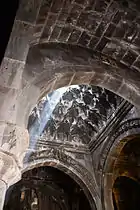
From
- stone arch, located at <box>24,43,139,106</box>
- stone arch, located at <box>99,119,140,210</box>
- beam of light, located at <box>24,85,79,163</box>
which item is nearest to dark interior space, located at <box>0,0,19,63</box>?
stone arch, located at <box>24,43,139,106</box>

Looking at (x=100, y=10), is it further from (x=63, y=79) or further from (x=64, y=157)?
(x=64, y=157)

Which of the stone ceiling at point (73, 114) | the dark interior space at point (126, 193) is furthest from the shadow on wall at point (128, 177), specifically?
the stone ceiling at point (73, 114)

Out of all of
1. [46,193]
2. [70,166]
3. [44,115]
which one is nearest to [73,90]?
[44,115]

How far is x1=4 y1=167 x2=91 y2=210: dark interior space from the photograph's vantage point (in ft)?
28.1

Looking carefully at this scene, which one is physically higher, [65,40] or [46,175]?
[65,40]

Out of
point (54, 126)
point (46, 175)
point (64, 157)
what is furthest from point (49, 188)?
point (54, 126)

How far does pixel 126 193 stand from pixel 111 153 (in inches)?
82.0

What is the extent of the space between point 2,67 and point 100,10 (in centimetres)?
162

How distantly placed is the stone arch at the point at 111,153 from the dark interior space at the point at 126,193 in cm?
124

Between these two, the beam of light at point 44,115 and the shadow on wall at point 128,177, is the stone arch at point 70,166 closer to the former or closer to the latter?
the beam of light at point 44,115

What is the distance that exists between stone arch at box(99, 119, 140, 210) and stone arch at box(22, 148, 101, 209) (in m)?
0.21

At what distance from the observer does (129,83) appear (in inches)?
178

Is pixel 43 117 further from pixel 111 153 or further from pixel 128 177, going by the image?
pixel 128 177

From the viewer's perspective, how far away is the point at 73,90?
23.2 ft
